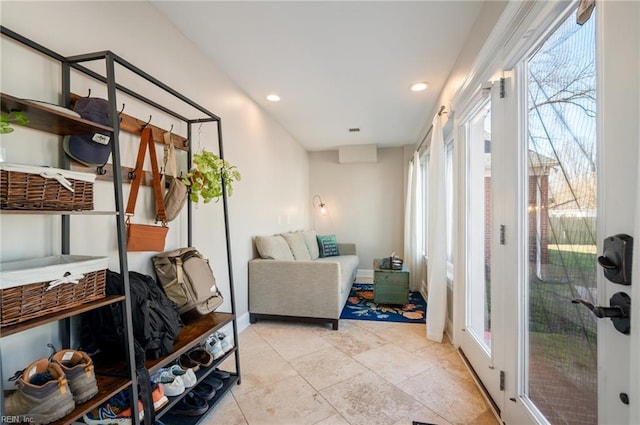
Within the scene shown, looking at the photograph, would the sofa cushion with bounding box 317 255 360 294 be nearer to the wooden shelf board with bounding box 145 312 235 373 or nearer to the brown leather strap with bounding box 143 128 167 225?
the wooden shelf board with bounding box 145 312 235 373

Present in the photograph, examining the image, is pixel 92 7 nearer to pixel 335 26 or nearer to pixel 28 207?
pixel 28 207

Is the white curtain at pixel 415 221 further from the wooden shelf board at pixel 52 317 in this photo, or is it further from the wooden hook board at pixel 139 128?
the wooden shelf board at pixel 52 317

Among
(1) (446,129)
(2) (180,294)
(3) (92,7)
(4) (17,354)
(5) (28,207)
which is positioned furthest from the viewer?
(1) (446,129)

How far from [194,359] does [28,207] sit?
126 centimetres

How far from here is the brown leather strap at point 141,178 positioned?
148 centimetres

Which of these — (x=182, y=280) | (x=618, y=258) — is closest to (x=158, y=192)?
(x=182, y=280)

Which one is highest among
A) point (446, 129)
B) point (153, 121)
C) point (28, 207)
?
point (446, 129)

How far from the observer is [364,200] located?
17.7 ft

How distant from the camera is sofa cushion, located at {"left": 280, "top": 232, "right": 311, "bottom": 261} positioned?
3841 mm

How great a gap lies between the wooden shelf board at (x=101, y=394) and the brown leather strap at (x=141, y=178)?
73 centimetres

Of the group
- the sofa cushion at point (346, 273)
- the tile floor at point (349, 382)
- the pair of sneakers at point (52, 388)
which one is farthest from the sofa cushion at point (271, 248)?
the pair of sneakers at point (52, 388)

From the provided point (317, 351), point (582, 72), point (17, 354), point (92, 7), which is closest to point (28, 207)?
point (17, 354)

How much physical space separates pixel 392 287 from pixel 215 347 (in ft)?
7.54

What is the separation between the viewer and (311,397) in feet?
5.91
